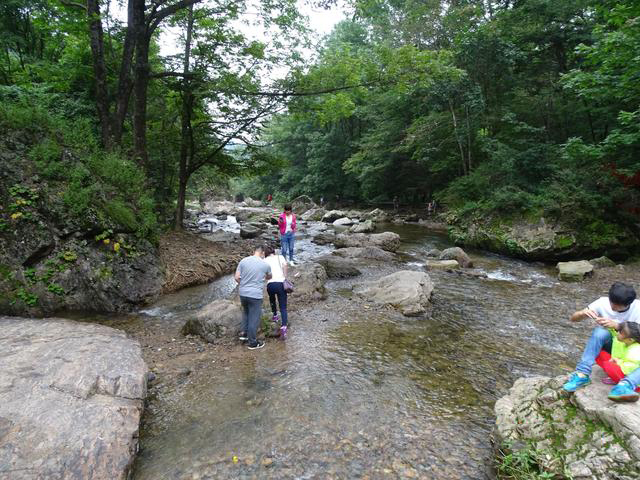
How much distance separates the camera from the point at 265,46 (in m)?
12.0

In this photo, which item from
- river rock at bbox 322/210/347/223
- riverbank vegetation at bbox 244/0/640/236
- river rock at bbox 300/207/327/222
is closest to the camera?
riverbank vegetation at bbox 244/0/640/236

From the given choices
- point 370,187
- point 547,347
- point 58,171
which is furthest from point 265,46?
point 370,187

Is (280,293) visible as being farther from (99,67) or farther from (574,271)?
(574,271)

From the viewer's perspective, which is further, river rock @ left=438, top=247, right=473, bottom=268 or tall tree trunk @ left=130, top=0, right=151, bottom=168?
river rock @ left=438, top=247, right=473, bottom=268

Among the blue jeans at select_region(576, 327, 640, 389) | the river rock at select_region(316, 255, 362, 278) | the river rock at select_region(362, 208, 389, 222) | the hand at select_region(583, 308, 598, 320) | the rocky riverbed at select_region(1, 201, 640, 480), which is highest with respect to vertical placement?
the hand at select_region(583, 308, 598, 320)

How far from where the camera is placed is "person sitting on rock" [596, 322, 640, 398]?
122 inches

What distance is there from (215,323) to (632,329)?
19.4 feet

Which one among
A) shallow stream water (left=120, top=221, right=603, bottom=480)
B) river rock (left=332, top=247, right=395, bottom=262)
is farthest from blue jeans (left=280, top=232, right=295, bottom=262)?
shallow stream water (left=120, top=221, right=603, bottom=480)

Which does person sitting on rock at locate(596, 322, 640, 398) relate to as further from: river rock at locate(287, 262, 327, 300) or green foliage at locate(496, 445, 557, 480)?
river rock at locate(287, 262, 327, 300)

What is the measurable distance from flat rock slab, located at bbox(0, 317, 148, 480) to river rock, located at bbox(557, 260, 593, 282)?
12.2 m

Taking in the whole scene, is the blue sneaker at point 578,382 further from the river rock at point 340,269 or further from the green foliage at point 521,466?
the river rock at point 340,269

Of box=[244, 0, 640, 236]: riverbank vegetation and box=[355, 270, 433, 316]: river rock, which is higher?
box=[244, 0, 640, 236]: riverbank vegetation

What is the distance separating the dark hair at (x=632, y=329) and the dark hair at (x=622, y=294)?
0.23m

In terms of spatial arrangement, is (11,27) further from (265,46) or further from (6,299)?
(6,299)
